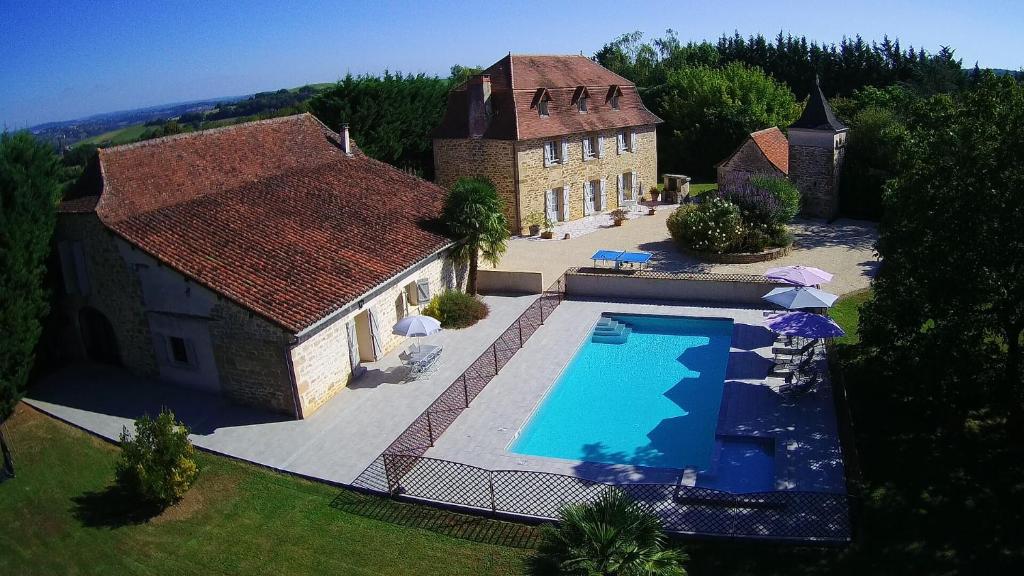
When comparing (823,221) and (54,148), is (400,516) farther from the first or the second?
(823,221)

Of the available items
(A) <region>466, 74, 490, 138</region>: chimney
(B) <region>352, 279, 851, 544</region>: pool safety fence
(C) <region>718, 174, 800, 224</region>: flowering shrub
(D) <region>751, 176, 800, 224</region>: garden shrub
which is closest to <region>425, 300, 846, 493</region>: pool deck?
(B) <region>352, 279, 851, 544</region>: pool safety fence

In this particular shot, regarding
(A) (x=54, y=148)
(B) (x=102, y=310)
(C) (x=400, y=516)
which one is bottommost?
(C) (x=400, y=516)

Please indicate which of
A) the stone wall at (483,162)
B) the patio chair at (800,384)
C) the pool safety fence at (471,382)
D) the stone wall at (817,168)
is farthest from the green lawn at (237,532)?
the stone wall at (817,168)

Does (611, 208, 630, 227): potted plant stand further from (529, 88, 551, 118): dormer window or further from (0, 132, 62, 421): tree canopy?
(0, 132, 62, 421): tree canopy

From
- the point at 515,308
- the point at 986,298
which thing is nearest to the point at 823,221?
the point at 515,308

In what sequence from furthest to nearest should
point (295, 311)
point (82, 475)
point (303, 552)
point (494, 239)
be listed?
1. point (494, 239)
2. point (295, 311)
3. point (82, 475)
4. point (303, 552)

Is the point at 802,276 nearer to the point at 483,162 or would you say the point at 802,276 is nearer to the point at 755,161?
the point at 755,161

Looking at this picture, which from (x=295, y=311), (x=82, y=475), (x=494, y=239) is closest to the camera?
(x=82, y=475)
